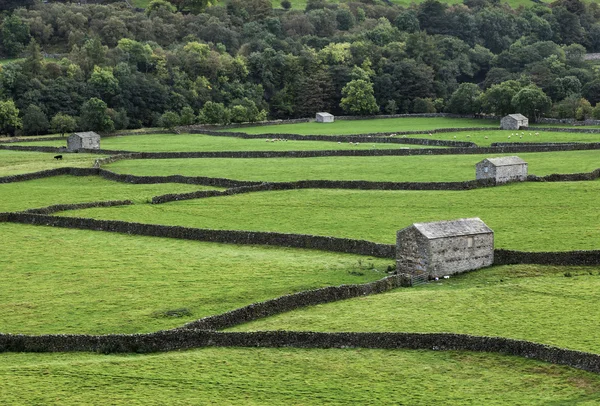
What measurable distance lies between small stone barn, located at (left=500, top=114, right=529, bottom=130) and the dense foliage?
557 cm

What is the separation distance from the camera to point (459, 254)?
170ft

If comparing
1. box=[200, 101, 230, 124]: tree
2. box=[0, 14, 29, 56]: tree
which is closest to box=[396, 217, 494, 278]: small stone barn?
box=[200, 101, 230, 124]: tree

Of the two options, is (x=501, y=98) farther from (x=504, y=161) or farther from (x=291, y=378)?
(x=291, y=378)

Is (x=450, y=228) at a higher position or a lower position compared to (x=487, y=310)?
higher

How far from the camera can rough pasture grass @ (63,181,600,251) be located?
2344 inches

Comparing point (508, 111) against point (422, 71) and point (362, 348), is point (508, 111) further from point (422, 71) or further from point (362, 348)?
point (362, 348)

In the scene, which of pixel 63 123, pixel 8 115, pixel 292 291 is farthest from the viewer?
pixel 8 115

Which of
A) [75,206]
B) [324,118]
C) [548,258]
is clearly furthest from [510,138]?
[548,258]

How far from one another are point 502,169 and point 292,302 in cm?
3520

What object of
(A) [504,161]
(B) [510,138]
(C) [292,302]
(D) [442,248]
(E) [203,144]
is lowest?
(C) [292,302]

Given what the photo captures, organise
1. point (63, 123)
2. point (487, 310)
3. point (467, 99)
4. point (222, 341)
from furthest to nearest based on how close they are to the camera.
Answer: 1. point (467, 99)
2. point (63, 123)
3. point (487, 310)
4. point (222, 341)

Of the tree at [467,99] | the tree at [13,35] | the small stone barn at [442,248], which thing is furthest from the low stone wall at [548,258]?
the tree at [13,35]

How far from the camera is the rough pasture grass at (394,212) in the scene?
5953 cm

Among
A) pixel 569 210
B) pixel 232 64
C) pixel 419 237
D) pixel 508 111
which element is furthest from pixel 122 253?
pixel 232 64
